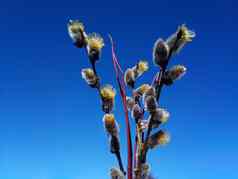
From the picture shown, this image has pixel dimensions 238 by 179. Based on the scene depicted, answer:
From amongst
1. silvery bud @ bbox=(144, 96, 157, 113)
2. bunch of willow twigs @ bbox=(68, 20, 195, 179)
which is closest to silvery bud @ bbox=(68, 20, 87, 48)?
bunch of willow twigs @ bbox=(68, 20, 195, 179)

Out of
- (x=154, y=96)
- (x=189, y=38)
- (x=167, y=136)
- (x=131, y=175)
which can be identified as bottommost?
(x=131, y=175)

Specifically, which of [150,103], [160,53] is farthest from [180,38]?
[150,103]

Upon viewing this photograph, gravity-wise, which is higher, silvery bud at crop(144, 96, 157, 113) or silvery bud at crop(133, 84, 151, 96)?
silvery bud at crop(133, 84, 151, 96)

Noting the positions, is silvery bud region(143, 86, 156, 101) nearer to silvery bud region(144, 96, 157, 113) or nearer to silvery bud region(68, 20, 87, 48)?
silvery bud region(144, 96, 157, 113)

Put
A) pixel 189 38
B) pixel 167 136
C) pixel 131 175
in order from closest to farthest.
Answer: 1. pixel 131 175
2. pixel 167 136
3. pixel 189 38

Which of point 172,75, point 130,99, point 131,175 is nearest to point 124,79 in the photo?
point 130,99

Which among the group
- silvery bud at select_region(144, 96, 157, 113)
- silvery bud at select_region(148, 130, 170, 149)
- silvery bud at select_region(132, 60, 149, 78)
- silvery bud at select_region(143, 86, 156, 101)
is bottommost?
silvery bud at select_region(148, 130, 170, 149)

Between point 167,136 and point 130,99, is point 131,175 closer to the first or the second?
point 167,136
